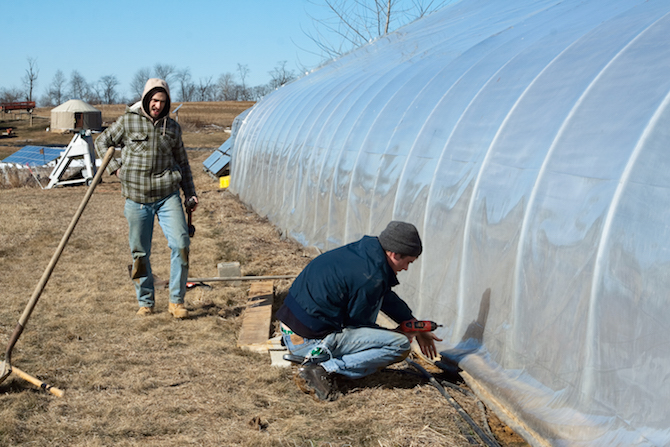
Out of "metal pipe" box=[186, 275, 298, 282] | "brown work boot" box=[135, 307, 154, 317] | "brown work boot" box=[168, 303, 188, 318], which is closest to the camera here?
"brown work boot" box=[168, 303, 188, 318]

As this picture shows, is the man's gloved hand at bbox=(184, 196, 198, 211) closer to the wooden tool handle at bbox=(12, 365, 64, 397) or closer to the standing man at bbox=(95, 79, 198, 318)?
the standing man at bbox=(95, 79, 198, 318)

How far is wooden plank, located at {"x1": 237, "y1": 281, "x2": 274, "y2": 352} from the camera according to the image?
485cm

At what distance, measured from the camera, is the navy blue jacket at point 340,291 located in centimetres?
359

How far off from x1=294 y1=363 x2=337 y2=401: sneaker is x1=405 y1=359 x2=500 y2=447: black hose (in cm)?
74

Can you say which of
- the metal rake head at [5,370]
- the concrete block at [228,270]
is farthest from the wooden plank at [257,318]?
the metal rake head at [5,370]

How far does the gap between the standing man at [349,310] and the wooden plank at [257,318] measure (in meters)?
0.96

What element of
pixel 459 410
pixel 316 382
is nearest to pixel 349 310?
pixel 316 382

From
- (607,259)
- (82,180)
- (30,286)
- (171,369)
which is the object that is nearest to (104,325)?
(171,369)

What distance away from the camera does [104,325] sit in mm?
5285

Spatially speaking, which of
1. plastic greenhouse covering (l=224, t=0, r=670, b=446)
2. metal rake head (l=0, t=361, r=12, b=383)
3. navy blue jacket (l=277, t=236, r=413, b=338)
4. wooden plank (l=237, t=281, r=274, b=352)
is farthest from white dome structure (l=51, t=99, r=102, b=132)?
navy blue jacket (l=277, t=236, r=413, b=338)

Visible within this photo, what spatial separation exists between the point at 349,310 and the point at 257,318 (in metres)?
1.93

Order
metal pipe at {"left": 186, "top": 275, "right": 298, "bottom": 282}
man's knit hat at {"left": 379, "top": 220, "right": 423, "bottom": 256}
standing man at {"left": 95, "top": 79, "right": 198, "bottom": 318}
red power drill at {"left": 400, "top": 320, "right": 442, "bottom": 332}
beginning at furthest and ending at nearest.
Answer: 1. metal pipe at {"left": 186, "top": 275, "right": 298, "bottom": 282}
2. standing man at {"left": 95, "top": 79, "right": 198, "bottom": 318}
3. red power drill at {"left": 400, "top": 320, "right": 442, "bottom": 332}
4. man's knit hat at {"left": 379, "top": 220, "right": 423, "bottom": 256}

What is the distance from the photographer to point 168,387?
4.03 meters

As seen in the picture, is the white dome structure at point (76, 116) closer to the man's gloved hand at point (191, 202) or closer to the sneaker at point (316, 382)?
the man's gloved hand at point (191, 202)
